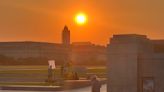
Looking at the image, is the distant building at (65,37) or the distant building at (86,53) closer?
the distant building at (65,37)

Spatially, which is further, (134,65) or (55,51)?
(55,51)

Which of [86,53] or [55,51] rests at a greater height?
[55,51]

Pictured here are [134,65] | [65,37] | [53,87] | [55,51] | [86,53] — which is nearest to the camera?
[134,65]

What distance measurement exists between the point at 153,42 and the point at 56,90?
8375mm

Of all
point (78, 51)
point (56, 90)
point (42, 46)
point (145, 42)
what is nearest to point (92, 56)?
point (78, 51)

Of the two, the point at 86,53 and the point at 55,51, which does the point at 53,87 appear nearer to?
the point at 55,51

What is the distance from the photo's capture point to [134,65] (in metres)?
17.7

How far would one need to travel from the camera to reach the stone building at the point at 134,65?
693 inches

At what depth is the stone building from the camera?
1759cm

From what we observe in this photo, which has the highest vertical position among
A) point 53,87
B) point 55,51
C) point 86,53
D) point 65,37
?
point 65,37

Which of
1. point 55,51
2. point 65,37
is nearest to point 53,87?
point 55,51

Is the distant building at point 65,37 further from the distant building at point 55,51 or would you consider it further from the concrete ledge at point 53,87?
the concrete ledge at point 53,87

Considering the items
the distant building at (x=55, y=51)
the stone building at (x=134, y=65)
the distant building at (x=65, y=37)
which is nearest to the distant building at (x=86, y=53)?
the distant building at (x=55, y=51)

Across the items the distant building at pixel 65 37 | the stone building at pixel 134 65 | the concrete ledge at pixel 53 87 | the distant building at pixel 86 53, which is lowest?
the concrete ledge at pixel 53 87
